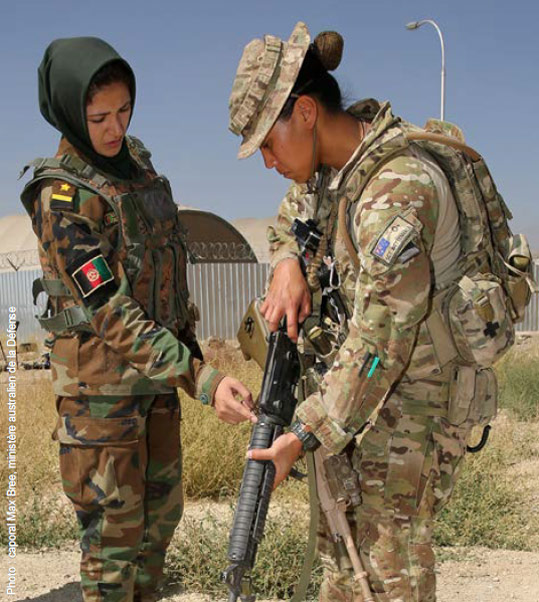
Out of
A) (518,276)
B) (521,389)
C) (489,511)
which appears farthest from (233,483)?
(521,389)

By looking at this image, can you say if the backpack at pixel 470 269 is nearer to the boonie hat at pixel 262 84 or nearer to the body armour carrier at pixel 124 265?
the boonie hat at pixel 262 84

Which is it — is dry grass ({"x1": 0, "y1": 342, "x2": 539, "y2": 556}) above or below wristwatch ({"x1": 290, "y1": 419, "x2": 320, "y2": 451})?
below

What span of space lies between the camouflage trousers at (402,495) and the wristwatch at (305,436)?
8.3 inches

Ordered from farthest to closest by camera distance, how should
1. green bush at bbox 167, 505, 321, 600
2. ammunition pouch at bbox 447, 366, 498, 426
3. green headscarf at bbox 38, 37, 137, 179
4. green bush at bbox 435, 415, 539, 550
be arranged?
green bush at bbox 435, 415, 539, 550 → green bush at bbox 167, 505, 321, 600 → green headscarf at bbox 38, 37, 137, 179 → ammunition pouch at bbox 447, 366, 498, 426

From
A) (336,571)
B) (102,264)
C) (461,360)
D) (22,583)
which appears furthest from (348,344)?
(22,583)

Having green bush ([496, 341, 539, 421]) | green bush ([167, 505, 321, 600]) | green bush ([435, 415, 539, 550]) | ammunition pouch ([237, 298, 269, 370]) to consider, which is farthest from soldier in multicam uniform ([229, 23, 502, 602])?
green bush ([496, 341, 539, 421])

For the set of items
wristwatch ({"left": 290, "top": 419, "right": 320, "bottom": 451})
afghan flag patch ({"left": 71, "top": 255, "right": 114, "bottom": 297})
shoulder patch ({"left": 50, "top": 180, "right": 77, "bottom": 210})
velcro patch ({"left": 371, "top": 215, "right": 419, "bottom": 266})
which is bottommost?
wristwatch ({"left": 290, "top": 419, "right": 320, "bottom": 451})

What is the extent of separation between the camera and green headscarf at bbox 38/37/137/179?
256 centimetres

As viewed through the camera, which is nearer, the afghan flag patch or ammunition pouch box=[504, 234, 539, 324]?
ammunition pouch box=[504, 234, 539, 324]

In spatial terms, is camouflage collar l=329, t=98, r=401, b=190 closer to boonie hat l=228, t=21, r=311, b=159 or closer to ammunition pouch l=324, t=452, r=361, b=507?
boonie hat l=228, t=21, r=311, b=159

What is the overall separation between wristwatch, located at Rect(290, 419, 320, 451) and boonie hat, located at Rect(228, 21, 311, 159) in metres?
0.76

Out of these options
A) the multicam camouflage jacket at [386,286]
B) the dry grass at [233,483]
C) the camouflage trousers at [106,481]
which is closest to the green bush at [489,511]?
the dry grass at [233,483]

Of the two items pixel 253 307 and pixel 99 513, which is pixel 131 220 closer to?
pixel 253 307

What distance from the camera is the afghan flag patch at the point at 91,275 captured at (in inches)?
96.8
